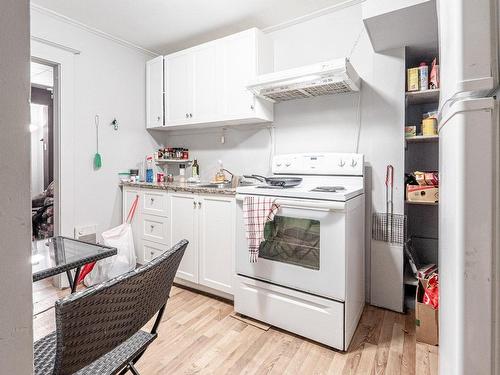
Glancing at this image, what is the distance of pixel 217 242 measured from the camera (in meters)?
2.33

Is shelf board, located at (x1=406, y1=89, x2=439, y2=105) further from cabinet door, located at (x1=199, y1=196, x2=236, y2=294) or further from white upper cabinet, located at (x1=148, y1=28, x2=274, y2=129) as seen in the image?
cabinet door, located at (x1=199, y1=196, x2=236, y2=294)

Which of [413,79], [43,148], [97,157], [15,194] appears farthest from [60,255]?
[43,148]

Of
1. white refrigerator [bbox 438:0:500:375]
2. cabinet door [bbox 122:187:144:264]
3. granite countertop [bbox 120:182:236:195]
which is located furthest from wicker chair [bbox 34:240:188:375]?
cabinet door [bbox 122:187:144:264]

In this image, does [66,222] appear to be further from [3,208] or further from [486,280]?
[486,280]

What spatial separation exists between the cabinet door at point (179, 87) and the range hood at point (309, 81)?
2.94 feet

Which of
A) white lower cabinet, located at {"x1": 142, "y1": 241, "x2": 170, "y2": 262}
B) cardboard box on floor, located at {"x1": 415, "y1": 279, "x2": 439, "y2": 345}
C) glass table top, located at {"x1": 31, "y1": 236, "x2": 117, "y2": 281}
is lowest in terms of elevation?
cardboard box on floor, located at {"x1": 415, "y1": 279, "x2": 439, "y2": 345}

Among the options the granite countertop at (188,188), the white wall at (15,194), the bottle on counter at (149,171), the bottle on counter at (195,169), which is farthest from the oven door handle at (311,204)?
the bottle on counter at (149,171)

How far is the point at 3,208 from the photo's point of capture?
385 millimetres

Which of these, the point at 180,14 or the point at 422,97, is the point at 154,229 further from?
the point at 422,97

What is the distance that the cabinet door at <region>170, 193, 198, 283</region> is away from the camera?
2.46 meters

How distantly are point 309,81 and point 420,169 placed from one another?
1220 millimetres

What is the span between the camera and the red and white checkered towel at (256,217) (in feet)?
5.96

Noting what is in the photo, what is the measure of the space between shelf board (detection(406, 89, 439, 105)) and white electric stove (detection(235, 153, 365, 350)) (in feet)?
1.91

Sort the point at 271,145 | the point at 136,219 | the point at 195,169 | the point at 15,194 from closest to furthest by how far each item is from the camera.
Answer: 1. the point at 15,194
2. the point at 271,145
3. the point at 136,219
4. the point at 195,169
